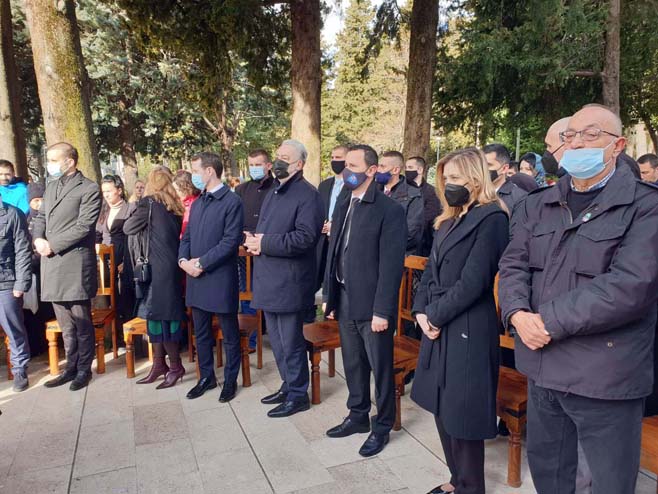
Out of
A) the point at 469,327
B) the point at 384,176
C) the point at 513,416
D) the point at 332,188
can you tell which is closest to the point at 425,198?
the point at 384,176

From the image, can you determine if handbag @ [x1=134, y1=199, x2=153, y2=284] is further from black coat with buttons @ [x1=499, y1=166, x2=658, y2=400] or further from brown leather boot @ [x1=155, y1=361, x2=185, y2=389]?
black coat with buttons @ [x1=499, y1=166, x2=658, y2=400]

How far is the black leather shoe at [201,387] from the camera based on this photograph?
450 cm

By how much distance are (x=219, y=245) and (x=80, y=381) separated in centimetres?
187

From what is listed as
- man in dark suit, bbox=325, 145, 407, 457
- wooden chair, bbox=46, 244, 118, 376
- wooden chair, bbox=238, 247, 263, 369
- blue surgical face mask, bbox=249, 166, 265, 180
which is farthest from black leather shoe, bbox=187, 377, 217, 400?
blue surgical face mask, bbox=249, 166, 265, 180

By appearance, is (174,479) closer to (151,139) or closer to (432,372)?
(432,372)

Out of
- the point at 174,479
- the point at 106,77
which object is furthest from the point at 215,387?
the point at 106,77

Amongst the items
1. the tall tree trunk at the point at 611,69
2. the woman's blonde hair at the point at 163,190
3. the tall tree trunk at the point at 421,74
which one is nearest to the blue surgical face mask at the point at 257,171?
the woman's blonde hair at the point at 163,190

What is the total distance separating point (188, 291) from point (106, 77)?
16654 mm

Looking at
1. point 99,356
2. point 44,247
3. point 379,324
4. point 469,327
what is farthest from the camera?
point 99,356

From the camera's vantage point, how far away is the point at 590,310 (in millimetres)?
1999

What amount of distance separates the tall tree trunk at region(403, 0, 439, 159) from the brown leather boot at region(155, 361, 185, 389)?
5448mm

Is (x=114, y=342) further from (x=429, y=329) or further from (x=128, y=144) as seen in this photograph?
(x=128, y=144)

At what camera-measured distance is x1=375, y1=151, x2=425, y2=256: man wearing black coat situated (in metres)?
5.19

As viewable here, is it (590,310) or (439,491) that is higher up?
(590,310)
